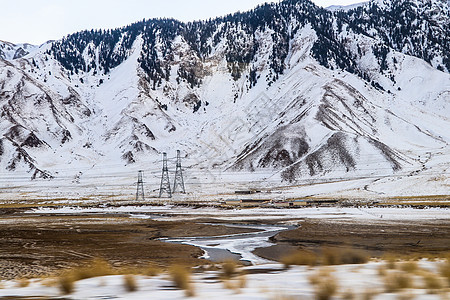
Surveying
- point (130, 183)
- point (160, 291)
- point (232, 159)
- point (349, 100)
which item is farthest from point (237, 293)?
point (349, 100)

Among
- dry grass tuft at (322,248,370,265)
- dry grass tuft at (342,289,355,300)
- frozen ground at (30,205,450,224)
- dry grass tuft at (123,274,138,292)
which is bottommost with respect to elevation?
frozen ground at (30,205,450,224)

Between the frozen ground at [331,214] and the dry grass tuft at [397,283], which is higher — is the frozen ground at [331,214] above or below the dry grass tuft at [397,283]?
below

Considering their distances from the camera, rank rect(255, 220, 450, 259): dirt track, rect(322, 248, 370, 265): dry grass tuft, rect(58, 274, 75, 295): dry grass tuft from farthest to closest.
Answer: rect(255, 220, 450, 259): dirt track < rect(322, 248, 370, 265): dry grass tuft < rect(58, 274, 75, 295): dry grass tuft

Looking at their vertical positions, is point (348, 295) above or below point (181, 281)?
above

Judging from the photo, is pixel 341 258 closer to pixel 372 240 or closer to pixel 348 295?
pixel 348 295

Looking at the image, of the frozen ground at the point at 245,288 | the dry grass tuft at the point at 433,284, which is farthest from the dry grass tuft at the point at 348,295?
the dry grass tuft at the point at 433,284

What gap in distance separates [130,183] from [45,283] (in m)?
155

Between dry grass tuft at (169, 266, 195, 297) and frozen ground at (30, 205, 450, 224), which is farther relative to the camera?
frozen ground at (30, 205, 450, 224)

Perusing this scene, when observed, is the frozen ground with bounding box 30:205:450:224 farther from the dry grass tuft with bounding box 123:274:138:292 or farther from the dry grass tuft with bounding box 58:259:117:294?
the dry grass tuft with bounding box 123:274:138:292

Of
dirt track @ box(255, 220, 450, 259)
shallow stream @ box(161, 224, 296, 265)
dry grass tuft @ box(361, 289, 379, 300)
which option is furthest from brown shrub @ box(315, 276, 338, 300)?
dirt track @ box(255, 220, 450, 259)

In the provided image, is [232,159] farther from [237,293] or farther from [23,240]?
[237,293]

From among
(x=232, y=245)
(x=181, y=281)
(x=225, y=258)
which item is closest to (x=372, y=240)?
(x=232, y=245)

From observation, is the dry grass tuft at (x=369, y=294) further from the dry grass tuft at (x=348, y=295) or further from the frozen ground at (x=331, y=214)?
the frozen ground at (x=331, y=214)

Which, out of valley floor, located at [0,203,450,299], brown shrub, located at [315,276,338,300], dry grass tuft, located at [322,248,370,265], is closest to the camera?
brown shrub, located at [315,276,338,300]
